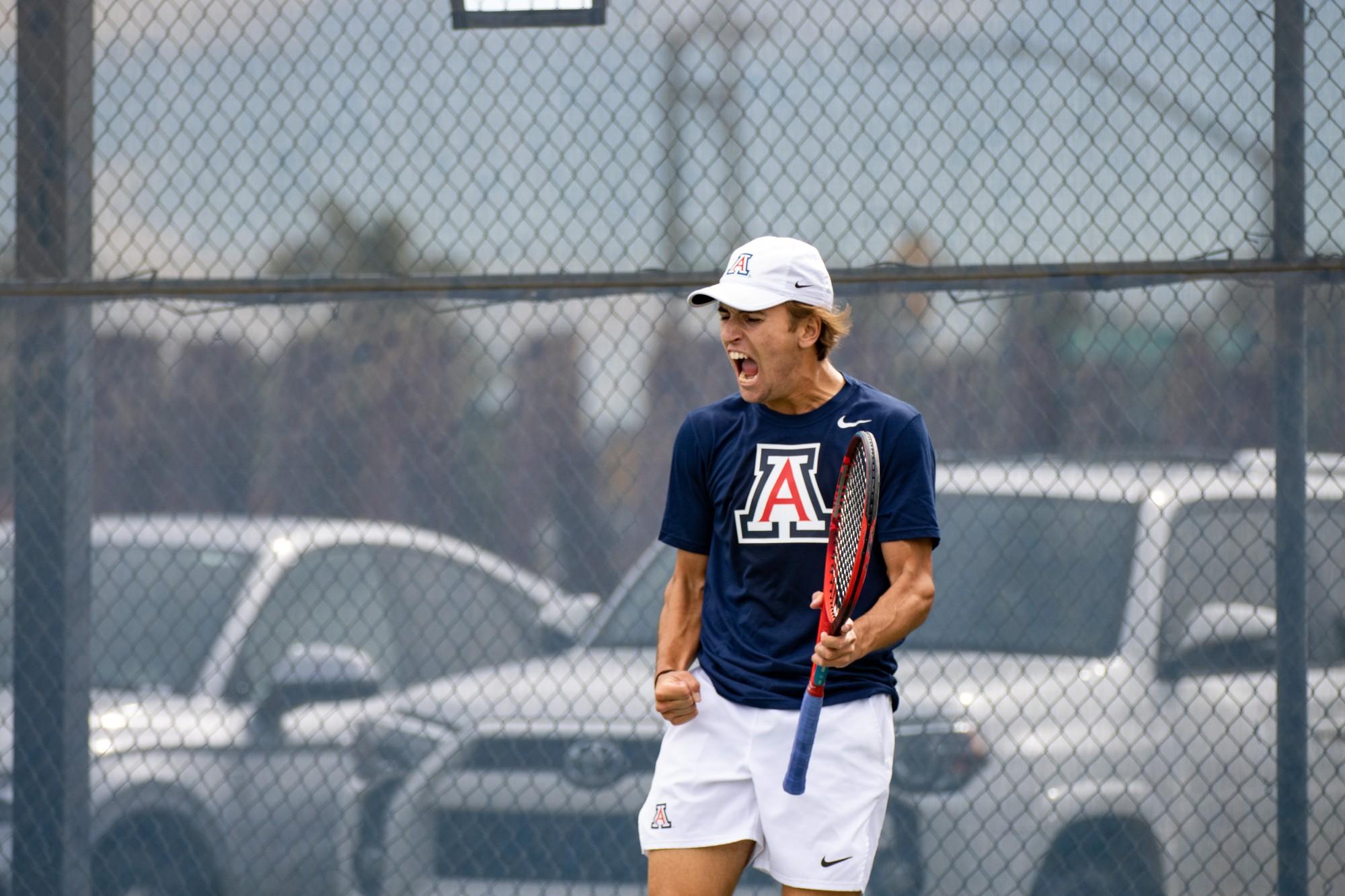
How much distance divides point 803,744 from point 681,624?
1.49 ft

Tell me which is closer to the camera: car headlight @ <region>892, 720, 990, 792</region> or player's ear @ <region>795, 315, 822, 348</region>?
player's ear @ <region>795, 315, 822, 348</region>

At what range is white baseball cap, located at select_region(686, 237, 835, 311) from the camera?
8.75 ft

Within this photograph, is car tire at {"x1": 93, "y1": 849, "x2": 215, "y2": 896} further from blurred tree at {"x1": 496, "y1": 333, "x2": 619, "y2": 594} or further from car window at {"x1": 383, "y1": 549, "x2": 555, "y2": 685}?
blurred tree at {"x1": 496, "y1": 333, "x2": 619, "y2": 594}

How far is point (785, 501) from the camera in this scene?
2.69 metres

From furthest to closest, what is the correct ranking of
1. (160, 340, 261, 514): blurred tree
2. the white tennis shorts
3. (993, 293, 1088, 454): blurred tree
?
(160, 340, 261, 514): blurred tree → (993, 293, 1088, 454): blurred tree → the white tennis shorts

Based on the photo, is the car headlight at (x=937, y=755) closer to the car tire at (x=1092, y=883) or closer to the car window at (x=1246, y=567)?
the car tire at (x=1092, y=883)

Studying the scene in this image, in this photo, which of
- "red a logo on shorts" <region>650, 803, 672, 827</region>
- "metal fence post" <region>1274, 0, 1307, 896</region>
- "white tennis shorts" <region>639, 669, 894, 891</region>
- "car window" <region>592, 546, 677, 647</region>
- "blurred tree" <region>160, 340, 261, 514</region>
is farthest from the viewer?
"blurred tree" <region>160, 340, 261, 514</region>

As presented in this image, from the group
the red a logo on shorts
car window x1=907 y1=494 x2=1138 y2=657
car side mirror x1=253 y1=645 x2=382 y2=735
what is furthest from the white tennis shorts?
car side mirror x1=253 y1=645 x2=382 y2=735

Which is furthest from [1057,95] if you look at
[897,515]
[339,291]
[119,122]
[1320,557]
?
[119,122]

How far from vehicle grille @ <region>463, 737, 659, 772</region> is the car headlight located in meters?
0.70

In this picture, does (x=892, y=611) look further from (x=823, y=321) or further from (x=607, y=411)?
(x=607, y=411)

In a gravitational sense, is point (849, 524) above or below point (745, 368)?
below

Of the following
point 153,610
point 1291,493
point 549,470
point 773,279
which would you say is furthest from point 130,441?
point 1291,493

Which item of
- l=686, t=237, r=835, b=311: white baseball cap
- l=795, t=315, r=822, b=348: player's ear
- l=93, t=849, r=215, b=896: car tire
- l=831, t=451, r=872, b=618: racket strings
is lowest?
l=93, t=849, r=215, b=896: car tire
